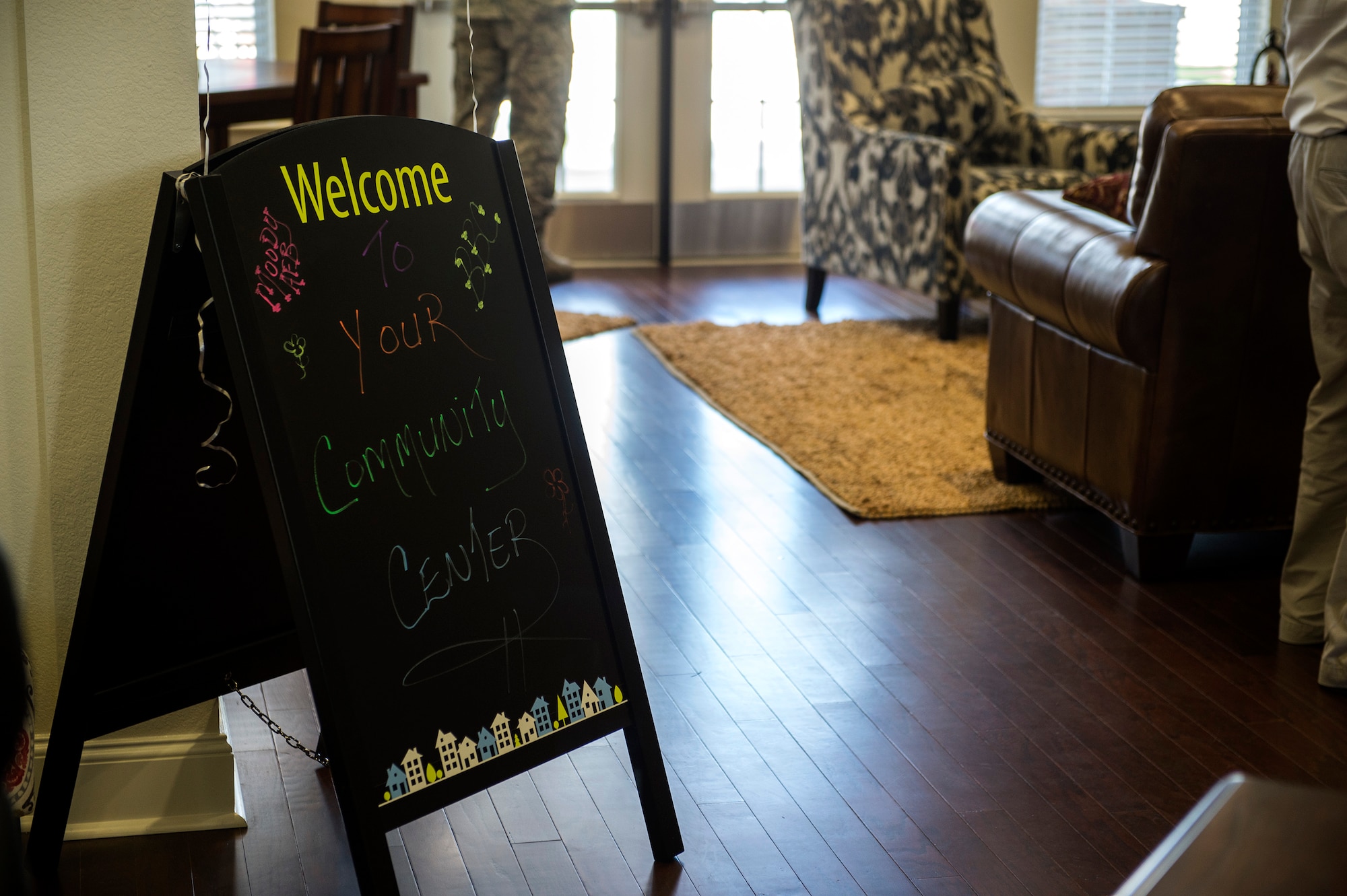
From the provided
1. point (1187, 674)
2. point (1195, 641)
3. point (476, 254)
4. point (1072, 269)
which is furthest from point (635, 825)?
point (1072, 269)

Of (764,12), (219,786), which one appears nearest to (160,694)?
(219,786)

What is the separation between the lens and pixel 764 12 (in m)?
5.92

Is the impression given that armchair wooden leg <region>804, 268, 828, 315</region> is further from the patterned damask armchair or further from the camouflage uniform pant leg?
the camouflage uniform pant leg

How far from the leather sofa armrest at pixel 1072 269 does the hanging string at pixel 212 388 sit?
5.32 feet

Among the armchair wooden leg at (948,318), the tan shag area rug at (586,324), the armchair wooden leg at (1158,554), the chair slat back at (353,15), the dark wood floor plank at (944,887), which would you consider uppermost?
the chair slat back at (353,15)

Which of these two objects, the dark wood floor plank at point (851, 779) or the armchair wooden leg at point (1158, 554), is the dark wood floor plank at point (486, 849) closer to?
the dark wood floor plank at point (851, 779)

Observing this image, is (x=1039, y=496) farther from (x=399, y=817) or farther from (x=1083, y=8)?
(x=1083, y=8)

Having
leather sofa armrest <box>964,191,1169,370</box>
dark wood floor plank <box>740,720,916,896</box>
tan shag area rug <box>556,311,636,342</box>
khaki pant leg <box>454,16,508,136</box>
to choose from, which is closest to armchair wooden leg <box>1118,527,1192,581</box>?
leather sofa armrest <box>964,191,1169,370</box>

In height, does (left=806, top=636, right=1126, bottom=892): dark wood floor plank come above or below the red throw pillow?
below

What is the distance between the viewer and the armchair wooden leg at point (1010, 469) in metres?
3.18

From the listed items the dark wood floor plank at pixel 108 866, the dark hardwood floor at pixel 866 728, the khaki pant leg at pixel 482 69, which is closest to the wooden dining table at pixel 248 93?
the khaki pant leg at pixel 482 69

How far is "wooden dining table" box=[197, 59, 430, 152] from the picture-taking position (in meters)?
3.37

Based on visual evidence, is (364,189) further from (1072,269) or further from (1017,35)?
(1017,35)

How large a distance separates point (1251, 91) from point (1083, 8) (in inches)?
170
